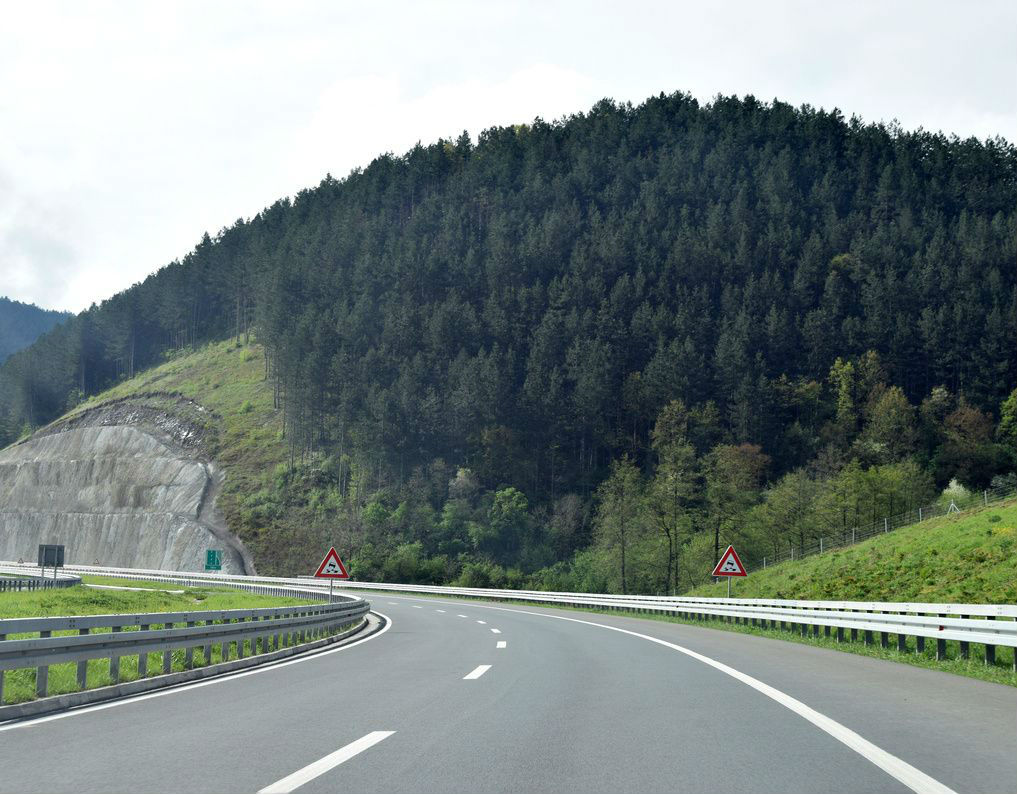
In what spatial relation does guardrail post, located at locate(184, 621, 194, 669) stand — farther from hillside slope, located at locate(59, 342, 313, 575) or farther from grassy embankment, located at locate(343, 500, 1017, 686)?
hillside slope, located at locate(59, 342, 313, 575)

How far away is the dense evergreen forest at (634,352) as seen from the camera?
92.4m

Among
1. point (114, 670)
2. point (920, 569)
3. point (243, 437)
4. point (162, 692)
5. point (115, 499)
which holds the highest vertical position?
point (243, 437)

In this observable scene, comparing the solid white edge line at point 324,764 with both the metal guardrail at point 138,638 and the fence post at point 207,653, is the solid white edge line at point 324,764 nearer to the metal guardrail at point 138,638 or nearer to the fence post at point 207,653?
the metal guardrail at point 138,638

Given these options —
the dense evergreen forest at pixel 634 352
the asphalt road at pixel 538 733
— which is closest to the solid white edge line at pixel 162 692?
the asphalt road at pixel 538 733

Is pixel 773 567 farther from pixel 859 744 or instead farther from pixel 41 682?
pixel 859 744

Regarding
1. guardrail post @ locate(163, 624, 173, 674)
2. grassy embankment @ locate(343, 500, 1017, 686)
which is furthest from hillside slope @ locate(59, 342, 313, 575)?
guardrail post @ locate(163, 624, 173, 674)

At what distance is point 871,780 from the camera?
653cm

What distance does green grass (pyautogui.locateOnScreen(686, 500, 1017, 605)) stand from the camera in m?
30.7

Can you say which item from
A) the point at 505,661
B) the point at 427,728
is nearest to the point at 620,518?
the point at 505,661

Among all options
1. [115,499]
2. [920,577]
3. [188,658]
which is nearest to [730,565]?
[920,577]

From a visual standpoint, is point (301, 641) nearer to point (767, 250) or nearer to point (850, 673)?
point (850, 673)

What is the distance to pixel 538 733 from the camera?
27.9 ft

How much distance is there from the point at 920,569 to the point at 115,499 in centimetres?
8703

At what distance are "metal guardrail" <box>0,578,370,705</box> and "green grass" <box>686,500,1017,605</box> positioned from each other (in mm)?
13689
